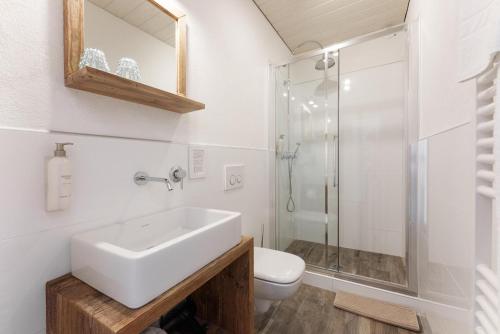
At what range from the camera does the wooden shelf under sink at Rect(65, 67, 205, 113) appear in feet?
2.44

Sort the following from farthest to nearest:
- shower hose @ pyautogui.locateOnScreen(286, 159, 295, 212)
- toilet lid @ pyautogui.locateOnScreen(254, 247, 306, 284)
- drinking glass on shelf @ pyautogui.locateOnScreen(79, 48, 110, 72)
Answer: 1. shower hose @ pyautogui.locateOnScreen(286, 159, 295, 212)
2. toilet lid @ pyautogui.locateOnScreen(254, 247, 306, 284)
3. drinking glass on shelf @ pyautogui.locateOnScreen(79, 48, 110, 72)

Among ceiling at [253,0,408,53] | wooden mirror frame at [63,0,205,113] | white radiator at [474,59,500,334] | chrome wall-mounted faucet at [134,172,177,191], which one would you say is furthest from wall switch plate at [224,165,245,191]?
ceiling at [253,0,408,53]

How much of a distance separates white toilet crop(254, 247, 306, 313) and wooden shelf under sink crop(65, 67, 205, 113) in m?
1.06

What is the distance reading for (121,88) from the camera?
2.78ft

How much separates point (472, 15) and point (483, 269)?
2.13 feet

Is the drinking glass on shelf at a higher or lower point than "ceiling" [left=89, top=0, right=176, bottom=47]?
lower

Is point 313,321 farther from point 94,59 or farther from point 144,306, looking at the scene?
point 94,59

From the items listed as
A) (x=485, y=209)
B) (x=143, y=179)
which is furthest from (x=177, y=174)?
(x=485, y=209)

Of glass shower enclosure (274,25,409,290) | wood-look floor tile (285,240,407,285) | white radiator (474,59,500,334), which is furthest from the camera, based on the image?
glass shower enclosure (274,25,409,290)

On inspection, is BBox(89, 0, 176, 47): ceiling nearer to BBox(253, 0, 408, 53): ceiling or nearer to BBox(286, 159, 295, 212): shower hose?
BBox(253, 0, 408, 53): ceiling

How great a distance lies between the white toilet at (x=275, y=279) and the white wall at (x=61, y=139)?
52 centimetres

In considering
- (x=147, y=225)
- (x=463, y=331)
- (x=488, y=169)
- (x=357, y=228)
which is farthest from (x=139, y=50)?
(x=357, y=228)

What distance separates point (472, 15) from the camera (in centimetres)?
52

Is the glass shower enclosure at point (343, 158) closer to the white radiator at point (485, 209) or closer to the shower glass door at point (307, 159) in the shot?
the shower glass door at point (307, 159)
